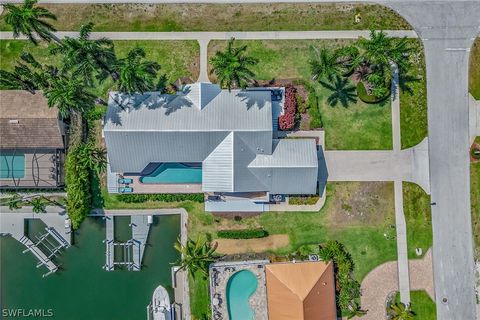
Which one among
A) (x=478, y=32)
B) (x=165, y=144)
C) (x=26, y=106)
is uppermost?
(x=478, y=32)

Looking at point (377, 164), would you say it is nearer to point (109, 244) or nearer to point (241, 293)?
point (241, 293)

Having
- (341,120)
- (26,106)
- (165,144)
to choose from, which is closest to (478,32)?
(341,120)

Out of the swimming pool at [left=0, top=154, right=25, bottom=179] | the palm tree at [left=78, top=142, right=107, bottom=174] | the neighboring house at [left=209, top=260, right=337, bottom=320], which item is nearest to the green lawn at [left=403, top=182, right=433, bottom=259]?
the neighboring house at [left=209, top=260, right=337, bottom=320]

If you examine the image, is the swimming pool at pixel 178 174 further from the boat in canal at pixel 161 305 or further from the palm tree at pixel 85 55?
the boat in canal at pixel 161 305

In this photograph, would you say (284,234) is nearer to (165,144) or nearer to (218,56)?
(165,144)

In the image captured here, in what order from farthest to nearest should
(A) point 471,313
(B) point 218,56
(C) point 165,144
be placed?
1. (A) point 471,313
2. (C) point 165,144
3. (B) point 218,56

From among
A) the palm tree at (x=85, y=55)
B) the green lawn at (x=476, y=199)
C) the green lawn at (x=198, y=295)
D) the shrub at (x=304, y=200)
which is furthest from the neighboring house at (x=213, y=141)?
the green lawn at (x=476, y=199)

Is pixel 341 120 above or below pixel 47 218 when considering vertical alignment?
above
